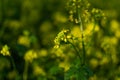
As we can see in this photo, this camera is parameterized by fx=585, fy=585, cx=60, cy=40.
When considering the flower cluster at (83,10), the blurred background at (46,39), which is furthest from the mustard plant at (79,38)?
the blurred background at (46,39)

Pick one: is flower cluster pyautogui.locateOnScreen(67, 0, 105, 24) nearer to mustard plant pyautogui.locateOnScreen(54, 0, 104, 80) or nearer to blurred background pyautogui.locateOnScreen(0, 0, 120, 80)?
mustard plant pyautogui.locateOnScreen(54, 0, 104, 80)

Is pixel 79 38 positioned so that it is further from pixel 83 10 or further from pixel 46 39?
pixel 46 39

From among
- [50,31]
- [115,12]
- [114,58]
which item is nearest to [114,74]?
[114,58]

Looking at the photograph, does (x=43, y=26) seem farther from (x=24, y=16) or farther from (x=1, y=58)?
(x=1, y=58)

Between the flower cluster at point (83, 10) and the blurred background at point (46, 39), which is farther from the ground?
the flower cluster at point (83, 10)

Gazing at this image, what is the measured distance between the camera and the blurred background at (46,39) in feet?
18.0

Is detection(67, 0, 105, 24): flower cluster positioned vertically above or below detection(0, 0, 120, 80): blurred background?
above

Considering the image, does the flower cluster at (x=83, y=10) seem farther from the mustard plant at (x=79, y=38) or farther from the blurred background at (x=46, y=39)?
the blurred background at (x=46, y=39)

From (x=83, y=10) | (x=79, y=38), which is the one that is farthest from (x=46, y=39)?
(x=79, y=38)

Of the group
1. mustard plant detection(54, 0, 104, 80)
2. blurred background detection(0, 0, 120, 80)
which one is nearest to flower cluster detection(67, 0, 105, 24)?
mustard plant detection(54, 0, 104, 80)

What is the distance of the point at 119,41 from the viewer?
682cm

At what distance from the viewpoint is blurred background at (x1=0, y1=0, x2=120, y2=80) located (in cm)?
550

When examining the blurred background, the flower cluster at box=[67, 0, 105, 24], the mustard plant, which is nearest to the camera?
the mustard plant

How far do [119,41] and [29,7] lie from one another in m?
1.91
